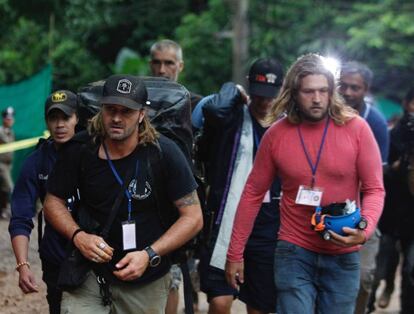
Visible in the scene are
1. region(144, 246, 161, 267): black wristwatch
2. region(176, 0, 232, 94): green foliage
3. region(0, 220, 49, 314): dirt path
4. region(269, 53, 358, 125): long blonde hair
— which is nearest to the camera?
region(144, 246, 161, 267): black wristwatch

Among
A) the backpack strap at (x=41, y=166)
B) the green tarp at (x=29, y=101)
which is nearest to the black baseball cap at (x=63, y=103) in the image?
the backpack strap at (x=41, y=166)

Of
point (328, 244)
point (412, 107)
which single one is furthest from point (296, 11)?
point (328, 244)

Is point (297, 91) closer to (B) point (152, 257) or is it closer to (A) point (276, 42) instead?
(B) point (152, 257)

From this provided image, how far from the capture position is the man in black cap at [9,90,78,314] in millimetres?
5621

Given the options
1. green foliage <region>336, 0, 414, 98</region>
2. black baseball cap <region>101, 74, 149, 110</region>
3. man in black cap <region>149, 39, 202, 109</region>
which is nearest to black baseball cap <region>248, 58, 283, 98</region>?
man in black cap <region>149, 39, 202, 109</region>

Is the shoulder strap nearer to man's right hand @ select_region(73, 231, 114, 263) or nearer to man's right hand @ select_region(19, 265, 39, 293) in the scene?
man's right hand @ select_region(73, 231, 114, 263)

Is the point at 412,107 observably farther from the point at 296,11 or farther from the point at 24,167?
the point at 296,11

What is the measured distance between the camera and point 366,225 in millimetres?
5176

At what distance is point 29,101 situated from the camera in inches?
573

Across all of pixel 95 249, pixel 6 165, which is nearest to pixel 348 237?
pixel 95 249

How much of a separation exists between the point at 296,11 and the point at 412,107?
14620 millimetres

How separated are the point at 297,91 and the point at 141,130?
1.07 metres

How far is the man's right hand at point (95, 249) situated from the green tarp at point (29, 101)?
31.7ft

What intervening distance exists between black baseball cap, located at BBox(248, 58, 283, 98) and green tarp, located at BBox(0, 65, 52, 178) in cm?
813
